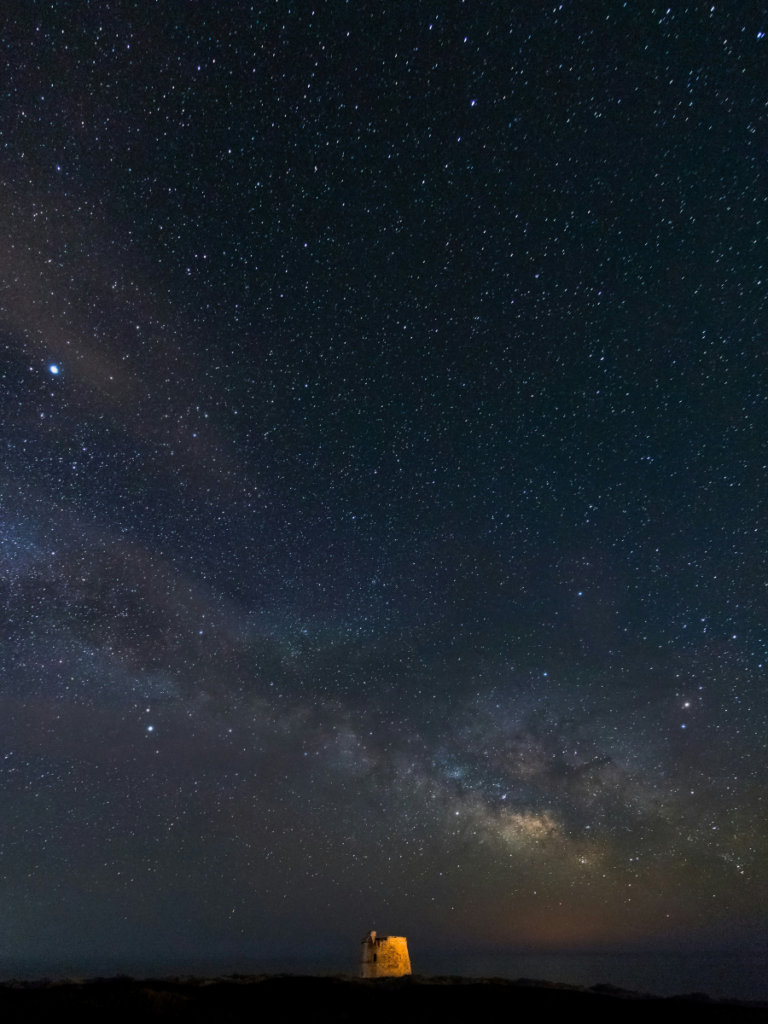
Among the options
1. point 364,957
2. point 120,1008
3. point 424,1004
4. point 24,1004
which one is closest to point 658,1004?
point 424,1004

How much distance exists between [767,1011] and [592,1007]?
6098 millimetres

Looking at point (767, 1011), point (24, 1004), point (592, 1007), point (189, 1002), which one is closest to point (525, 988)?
point (592, 1007)

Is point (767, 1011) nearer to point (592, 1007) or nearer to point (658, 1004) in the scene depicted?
point (658, 1004)

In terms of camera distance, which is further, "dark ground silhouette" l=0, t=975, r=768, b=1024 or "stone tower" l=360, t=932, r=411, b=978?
"stone tower" l=360, t=932, r=411, b=978

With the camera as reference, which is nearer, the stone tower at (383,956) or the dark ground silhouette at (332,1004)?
the dark ground silhouette at (332,1004)

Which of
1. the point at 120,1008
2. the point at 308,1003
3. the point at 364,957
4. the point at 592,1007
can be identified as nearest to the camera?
the point at 120,1008

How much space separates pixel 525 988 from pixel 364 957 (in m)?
18.0

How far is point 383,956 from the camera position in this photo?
35688 millimetres

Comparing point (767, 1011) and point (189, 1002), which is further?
point (767, 1011)

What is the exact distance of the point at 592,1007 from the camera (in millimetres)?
18938

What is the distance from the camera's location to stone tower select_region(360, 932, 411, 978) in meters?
35.1

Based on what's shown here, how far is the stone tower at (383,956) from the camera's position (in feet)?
115

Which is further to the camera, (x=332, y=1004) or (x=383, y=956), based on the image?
(x=383, y=956)

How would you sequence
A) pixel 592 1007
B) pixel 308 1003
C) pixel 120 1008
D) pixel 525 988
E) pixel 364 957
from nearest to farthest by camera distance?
pixel 120 1008 < pixel 308 1003 < pixel 592 1007 < pixel 525 988 < pixel 364 957
